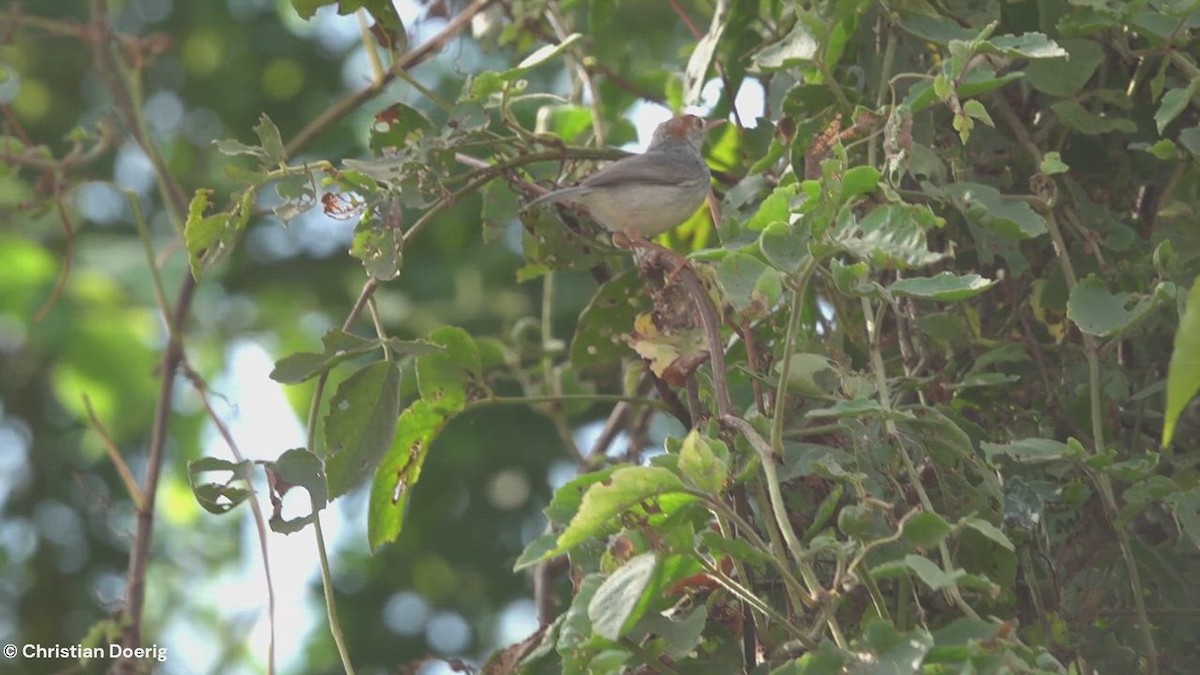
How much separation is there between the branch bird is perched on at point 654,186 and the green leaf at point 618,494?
1.11 metres

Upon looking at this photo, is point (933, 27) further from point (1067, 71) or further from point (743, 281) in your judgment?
point (743, 281)

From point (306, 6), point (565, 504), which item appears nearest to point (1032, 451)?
point (565, 504)

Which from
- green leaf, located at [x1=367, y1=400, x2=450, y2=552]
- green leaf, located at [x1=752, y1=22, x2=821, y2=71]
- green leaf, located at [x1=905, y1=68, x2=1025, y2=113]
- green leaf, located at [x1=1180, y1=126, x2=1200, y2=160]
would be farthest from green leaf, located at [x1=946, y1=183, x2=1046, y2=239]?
green leaf, located at [x1=367, y1=400, x2=450, y2=552]

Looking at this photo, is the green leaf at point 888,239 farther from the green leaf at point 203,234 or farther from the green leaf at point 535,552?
the green leaf at point 203,234

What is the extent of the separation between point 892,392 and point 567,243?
75 centimetres

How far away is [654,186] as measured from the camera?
10.3 ft

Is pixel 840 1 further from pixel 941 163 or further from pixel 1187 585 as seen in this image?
pixel 1187 585

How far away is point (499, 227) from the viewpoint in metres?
2.74

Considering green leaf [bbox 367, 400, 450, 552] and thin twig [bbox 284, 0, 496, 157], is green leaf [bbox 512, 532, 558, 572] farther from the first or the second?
thin twig [bbox 284, 0, 496, 157]

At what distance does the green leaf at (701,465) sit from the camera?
5.26 feet

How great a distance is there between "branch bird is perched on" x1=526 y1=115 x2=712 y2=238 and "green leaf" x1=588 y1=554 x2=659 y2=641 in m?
1.13

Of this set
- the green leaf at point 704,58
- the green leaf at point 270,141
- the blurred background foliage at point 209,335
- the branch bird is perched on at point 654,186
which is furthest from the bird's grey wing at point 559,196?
the blurred background foliage at point 209,335

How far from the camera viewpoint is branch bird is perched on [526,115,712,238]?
2.75 metres

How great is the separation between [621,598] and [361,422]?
0.74 metres
